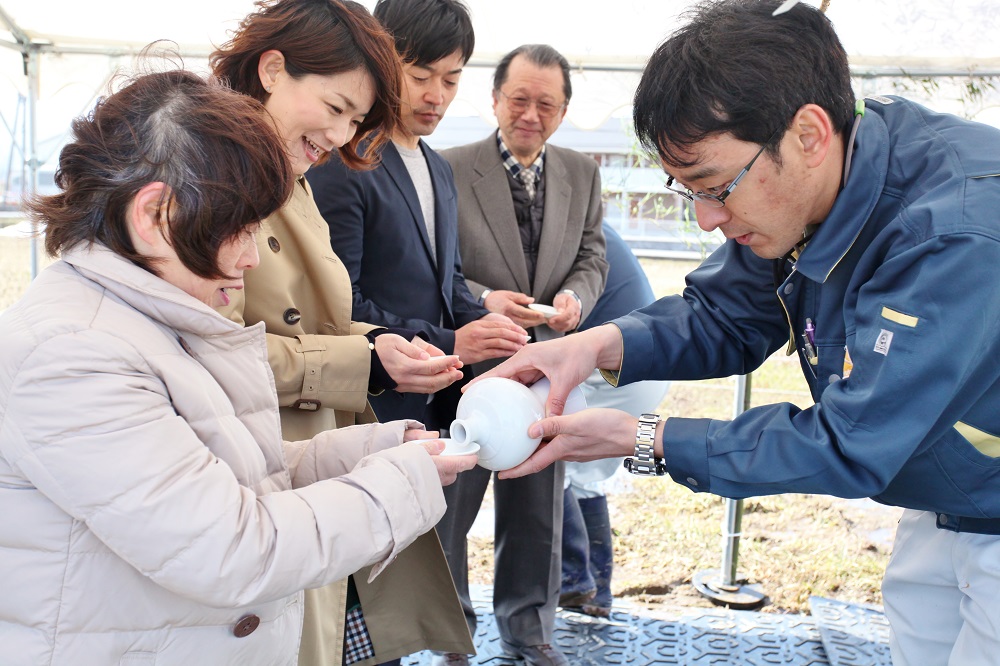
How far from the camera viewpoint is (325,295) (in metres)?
2.04

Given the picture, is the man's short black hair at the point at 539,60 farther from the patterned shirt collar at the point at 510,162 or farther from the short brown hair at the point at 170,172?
the short brown hair at the point at 170,172

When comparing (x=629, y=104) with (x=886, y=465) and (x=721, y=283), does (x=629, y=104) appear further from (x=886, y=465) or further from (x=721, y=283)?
(x=886, y=465)

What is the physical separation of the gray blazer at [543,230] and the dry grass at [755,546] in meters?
1.56

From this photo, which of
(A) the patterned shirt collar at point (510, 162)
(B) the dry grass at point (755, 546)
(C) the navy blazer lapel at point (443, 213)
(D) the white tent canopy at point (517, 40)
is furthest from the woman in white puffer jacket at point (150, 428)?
(D) the white tent canopy at point (517, 40)

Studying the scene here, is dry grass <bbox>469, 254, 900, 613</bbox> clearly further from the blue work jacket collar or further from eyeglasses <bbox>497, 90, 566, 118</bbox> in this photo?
the blue work jacket collar

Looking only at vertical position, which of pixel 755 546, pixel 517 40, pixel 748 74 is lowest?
pixel 755 546

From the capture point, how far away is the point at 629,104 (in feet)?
14.0

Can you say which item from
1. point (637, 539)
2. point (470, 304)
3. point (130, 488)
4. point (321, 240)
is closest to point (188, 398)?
point (130, 488)

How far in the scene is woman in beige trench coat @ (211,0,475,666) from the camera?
193 cm

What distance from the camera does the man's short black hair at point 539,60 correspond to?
353 cm

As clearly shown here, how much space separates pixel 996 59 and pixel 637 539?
9.92 feet

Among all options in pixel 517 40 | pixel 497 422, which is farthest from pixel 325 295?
pixel 517 40

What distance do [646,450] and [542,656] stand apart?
1616 mm

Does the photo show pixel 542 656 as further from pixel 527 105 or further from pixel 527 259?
pixel 527 105
